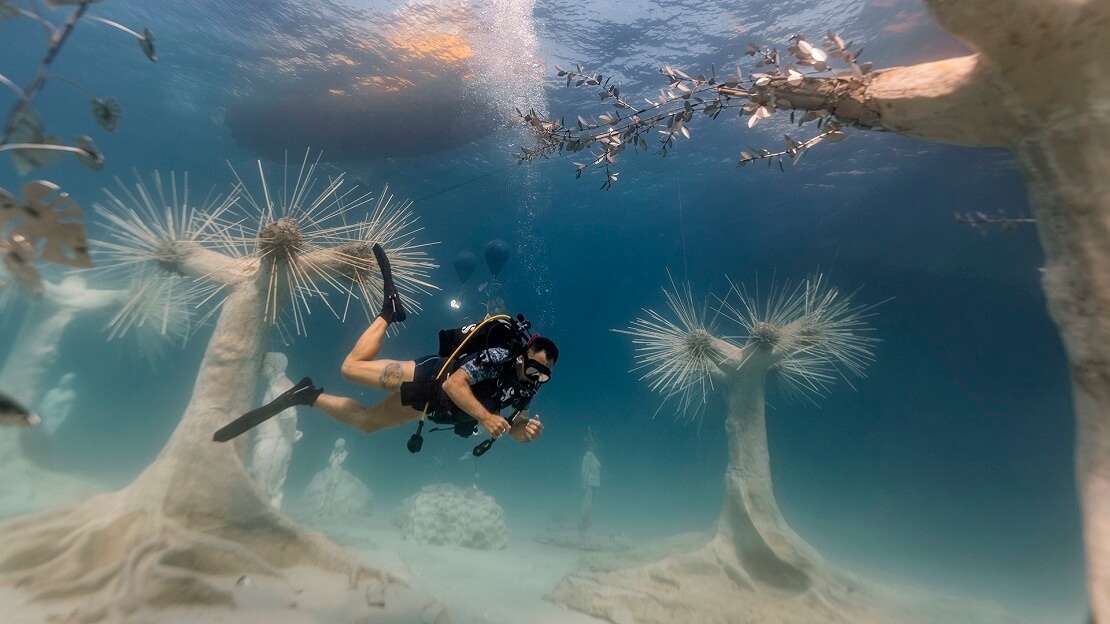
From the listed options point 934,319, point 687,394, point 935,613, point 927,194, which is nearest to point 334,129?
point 687,394

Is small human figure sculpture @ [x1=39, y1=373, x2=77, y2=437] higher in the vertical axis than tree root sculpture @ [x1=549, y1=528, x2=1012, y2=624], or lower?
lower

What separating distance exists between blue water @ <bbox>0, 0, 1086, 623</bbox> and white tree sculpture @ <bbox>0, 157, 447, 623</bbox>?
10.9 metres

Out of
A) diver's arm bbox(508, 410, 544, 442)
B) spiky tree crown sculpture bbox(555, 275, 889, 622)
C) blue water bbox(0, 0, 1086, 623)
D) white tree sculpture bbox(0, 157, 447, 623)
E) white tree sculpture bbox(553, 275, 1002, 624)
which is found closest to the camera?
white tree sculpture bbox(0, 157, 447, 623)

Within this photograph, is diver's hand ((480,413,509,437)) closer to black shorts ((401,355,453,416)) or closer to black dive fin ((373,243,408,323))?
black shorts ((401,355,453,416))

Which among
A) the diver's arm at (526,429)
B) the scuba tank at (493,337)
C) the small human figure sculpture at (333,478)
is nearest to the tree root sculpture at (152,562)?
the diver's arm at (526,429)

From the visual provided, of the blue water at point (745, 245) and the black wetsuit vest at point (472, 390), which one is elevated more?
the blue water at point (745, 245)

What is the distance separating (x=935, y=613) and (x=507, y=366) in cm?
900

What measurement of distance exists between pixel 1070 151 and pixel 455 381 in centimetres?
377

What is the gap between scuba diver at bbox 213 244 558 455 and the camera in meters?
3.61

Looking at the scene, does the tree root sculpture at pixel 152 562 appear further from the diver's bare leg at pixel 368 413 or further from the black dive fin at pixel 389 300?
the black dive fin at pixel 389 300

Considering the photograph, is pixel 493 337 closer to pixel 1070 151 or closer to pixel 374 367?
pixel 374 367

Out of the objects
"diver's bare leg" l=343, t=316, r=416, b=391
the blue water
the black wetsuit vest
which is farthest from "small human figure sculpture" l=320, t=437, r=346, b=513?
the black wetsuit vest

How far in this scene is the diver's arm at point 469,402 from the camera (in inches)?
130

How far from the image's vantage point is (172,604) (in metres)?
3.40
